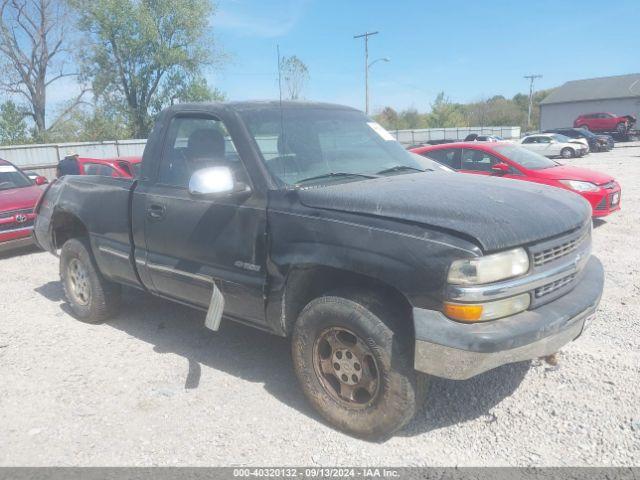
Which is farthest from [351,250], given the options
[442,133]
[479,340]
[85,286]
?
[442,133]

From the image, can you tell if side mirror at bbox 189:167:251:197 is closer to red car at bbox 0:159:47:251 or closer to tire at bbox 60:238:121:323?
tire at bbox 60:238:121:323

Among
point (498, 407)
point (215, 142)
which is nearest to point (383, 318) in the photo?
point (498, 407)

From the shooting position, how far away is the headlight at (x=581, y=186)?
8.77 metres

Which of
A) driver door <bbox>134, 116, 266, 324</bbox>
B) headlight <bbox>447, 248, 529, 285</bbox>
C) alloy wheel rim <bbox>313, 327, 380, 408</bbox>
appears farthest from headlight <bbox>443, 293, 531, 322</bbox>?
driver door <bbox>134, 116, 266, 324</bbox>

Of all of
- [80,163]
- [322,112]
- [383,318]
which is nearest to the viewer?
[383,318]

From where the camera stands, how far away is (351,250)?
2898mm

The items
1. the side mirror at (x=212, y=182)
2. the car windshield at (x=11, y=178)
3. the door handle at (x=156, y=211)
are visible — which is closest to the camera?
the side mirror at (x=212, y=182)

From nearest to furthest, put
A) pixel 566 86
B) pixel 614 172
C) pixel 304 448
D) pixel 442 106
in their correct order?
1. pixel 304 448
2. pixel 614 172
3. pixel 566 86
4. pixel 442 106

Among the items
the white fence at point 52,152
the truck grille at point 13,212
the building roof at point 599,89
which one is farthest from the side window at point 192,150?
the building roof at point 599,89

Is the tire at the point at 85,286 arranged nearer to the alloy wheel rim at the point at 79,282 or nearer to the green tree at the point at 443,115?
the alloy wheel rim at the point at 79,282

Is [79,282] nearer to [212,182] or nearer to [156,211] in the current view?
[156,211]

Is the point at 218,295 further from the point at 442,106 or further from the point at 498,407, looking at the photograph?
the point at 442,106

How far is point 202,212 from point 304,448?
1.70 m

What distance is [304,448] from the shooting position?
307cm
